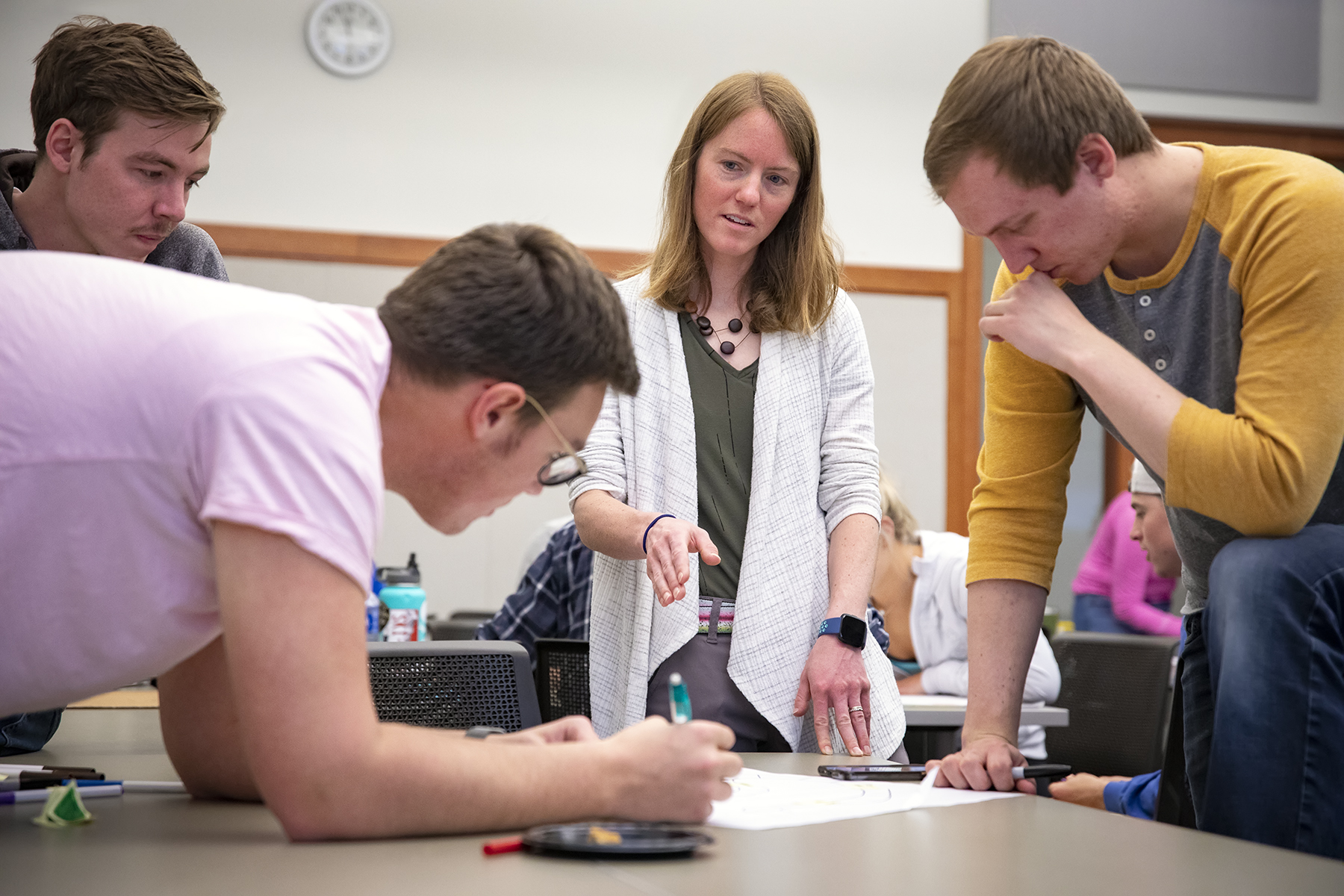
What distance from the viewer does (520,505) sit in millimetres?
5113

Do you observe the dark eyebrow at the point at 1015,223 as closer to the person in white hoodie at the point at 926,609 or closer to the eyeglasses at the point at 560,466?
the eyeglasses at the point at 560,466

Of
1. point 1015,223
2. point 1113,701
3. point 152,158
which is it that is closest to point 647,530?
point 1015,223

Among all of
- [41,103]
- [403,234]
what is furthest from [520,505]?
[41,103]

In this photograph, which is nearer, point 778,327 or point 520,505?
point 778,327

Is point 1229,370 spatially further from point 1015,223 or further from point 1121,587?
point 1121,587

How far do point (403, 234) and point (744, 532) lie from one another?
374cm

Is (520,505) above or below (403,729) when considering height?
below

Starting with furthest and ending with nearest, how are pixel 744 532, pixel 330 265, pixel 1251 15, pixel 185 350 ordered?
1. pixel 1251 15
2. pixel 330 265
3. pixel 744 532
4. pixel 185 350

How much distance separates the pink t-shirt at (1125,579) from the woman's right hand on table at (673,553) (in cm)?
346

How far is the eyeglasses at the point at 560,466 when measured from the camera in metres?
1.06

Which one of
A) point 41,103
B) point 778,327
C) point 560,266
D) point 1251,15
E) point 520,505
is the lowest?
point 520,505

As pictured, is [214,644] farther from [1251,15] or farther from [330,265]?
[1251,15]

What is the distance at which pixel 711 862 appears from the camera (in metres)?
0.85

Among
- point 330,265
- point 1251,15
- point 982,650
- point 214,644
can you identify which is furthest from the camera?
point 1251,15
